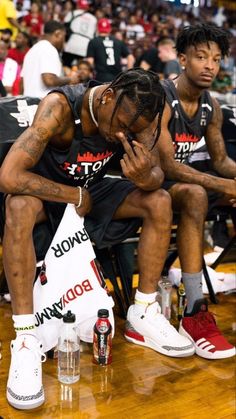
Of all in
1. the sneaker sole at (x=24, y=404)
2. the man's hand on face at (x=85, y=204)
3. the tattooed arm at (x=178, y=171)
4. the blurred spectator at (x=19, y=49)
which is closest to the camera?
the sneaker sole at (x=24, y=404)

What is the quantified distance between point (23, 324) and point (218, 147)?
1379 millimetres

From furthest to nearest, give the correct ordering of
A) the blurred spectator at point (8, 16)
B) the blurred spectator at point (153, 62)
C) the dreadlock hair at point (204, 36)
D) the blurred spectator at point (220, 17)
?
the blurred spectator at point (220, 17) < the blurred spectator at point (153, 62) < the blurred spectator at point (8, 16) < the dreadlock hair at point (204, 36)

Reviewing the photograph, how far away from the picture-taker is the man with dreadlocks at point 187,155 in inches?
103

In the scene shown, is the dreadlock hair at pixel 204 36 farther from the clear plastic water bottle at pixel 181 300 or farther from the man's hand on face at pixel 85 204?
the clear plastic water bottle at pixel 181 300

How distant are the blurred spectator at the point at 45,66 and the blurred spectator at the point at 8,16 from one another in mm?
2392

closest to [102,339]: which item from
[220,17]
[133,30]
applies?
[133,30]

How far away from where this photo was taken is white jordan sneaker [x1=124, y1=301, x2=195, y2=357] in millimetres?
2477

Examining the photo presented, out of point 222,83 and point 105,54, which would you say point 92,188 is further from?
point 222,83

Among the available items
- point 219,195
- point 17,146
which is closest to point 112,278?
point 219,195

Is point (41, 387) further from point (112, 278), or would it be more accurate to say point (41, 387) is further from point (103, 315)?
point (112, 278)

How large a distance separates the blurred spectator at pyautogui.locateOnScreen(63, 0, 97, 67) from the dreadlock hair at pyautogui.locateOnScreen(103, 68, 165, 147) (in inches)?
213

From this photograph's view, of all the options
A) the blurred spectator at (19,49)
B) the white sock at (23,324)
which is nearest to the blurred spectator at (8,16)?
the blurred spectator at (19,49)

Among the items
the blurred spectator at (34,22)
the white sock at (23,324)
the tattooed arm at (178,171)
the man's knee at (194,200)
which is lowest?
the white sock at (23,324)

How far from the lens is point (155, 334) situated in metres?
2.52
